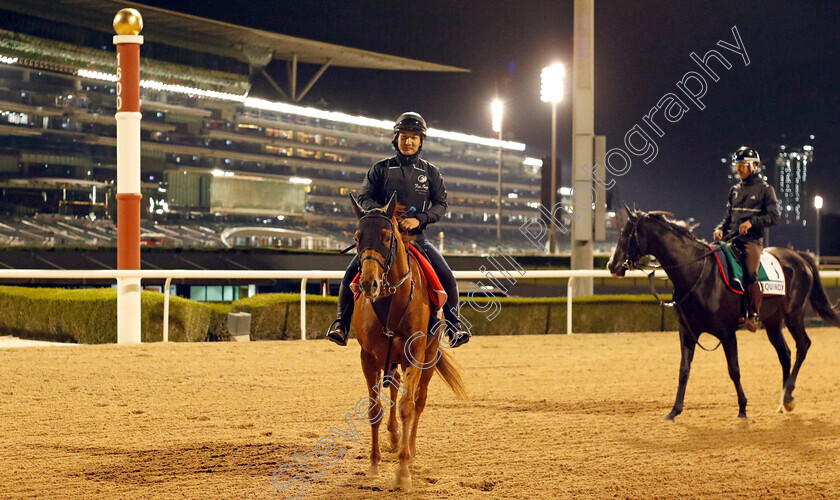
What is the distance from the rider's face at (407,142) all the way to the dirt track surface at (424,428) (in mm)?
1810

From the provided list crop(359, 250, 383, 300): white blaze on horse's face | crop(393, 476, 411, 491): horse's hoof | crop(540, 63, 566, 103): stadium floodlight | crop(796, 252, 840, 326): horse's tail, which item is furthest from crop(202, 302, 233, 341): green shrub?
crop(540, 63, 566, 103): stadium floodlight

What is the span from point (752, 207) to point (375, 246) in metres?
4.20

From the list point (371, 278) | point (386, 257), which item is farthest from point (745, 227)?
point (371, 278)

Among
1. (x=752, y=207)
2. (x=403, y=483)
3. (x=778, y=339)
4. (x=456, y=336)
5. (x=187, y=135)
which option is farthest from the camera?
(x=187, y=135)

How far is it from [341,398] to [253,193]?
49435 millimetres

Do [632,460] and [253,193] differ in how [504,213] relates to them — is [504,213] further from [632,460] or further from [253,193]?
[632,460]

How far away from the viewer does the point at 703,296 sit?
6.66 metres

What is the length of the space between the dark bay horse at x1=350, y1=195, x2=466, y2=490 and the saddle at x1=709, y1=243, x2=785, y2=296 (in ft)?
10.5

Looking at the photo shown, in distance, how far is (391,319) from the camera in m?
4.44

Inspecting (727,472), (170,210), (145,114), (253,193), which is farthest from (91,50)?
(727,472)

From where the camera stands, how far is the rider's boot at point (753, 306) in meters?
6.83

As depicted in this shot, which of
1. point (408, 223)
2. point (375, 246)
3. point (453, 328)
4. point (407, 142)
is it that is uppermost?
point (407, 142)

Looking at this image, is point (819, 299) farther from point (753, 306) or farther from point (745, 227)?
point (745, 227)

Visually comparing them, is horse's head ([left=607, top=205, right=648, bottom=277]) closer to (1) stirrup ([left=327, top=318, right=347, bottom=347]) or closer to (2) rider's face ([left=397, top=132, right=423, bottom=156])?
(2) rider's face ([left=397, top=132, right=423, bottom=156])
